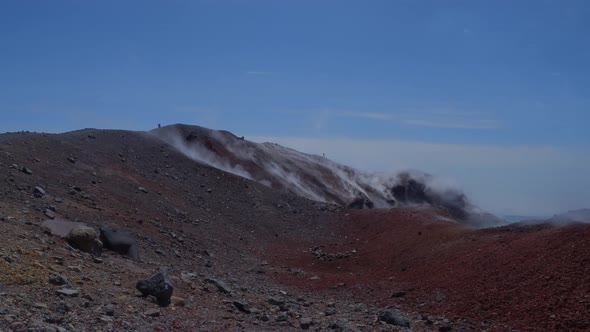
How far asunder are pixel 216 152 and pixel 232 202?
12591 mm

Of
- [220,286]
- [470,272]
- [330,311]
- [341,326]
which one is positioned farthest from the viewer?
[470,272]

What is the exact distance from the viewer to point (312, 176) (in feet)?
170

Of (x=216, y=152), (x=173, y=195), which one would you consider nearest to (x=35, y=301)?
(x=173, y=195)

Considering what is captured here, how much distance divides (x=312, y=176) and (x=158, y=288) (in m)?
39.5

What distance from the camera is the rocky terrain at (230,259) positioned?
1208cm

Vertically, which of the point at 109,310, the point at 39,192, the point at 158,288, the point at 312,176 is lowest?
the point at 109,310

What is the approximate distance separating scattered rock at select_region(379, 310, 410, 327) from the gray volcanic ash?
59.5 ft

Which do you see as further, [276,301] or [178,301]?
[276,301]

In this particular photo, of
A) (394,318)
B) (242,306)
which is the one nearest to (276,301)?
(242,306)

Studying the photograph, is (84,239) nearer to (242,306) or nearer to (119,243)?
(119,243)

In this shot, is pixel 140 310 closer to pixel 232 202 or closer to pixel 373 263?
pixel 373 263

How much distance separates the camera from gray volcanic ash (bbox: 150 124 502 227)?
140ft

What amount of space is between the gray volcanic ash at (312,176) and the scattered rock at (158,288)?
2189 centimetres

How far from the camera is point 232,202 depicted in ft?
102
